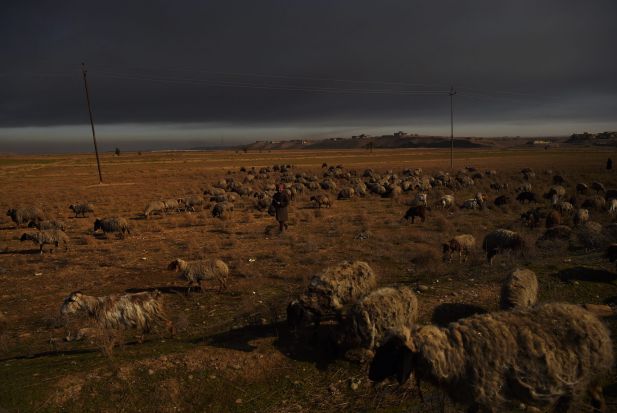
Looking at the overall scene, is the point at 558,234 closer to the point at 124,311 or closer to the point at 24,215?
the point at 124,311

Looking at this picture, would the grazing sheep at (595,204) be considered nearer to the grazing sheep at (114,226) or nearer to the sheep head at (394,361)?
the sheep head at (394,361)

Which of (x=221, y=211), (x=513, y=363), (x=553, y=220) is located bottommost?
(x=553, y=220)

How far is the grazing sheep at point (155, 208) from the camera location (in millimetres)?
24859

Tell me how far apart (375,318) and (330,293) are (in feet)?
4.23

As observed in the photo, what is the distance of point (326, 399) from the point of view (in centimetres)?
588

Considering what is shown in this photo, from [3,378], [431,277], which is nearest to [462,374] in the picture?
[431,277]

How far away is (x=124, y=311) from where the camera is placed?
813cm

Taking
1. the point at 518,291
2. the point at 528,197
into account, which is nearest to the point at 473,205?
the point at 528,197

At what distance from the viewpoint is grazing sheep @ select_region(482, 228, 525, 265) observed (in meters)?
13.0

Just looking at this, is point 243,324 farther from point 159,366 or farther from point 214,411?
point 214,411

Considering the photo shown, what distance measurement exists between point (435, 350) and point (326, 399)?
1947mm

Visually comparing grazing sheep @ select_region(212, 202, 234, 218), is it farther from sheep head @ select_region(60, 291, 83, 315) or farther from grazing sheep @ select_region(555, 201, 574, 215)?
grazing sheep @ select_region(555, 201, 574, 215)

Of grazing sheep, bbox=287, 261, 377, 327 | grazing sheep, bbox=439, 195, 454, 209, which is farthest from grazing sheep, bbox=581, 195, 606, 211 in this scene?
grazing sheep, bbox=287, 261, 377, 327

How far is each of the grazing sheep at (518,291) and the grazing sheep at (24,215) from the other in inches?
955
